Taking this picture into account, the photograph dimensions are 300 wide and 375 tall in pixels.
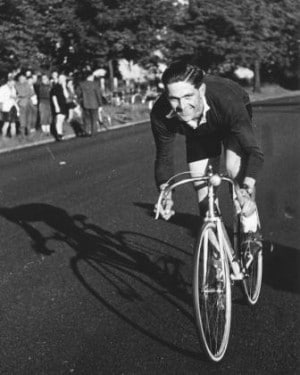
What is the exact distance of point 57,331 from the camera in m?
4.60

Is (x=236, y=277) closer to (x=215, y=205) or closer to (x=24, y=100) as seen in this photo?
(x=215, y=205)

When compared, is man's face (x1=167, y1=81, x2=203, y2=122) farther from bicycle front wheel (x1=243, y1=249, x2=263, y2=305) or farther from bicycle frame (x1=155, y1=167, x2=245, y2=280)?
bicycle front wheel (x1=243, y1=249, x2=263, y2=305)

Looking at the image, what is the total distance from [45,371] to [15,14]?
20.0 m

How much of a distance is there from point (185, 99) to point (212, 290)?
3.74 feet

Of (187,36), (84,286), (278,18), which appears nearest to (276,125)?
(84,286)

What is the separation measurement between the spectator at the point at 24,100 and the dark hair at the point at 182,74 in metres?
14.6

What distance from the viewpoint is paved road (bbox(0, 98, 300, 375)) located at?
13.4 ft

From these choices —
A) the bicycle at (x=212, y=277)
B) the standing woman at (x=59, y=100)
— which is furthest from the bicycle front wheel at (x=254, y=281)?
the standing woman at (x=59, y=100)

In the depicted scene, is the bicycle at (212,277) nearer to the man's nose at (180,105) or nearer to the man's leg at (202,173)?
the man's nose at (180,105)

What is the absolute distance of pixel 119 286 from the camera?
5.45 meters

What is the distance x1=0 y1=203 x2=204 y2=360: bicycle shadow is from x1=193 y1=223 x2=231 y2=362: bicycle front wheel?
18 cm

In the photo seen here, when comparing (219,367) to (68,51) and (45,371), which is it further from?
(68,51)

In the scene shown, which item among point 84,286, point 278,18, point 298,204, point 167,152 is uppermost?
point 167,152

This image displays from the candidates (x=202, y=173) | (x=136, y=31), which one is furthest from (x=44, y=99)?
(x=202, y=173)
